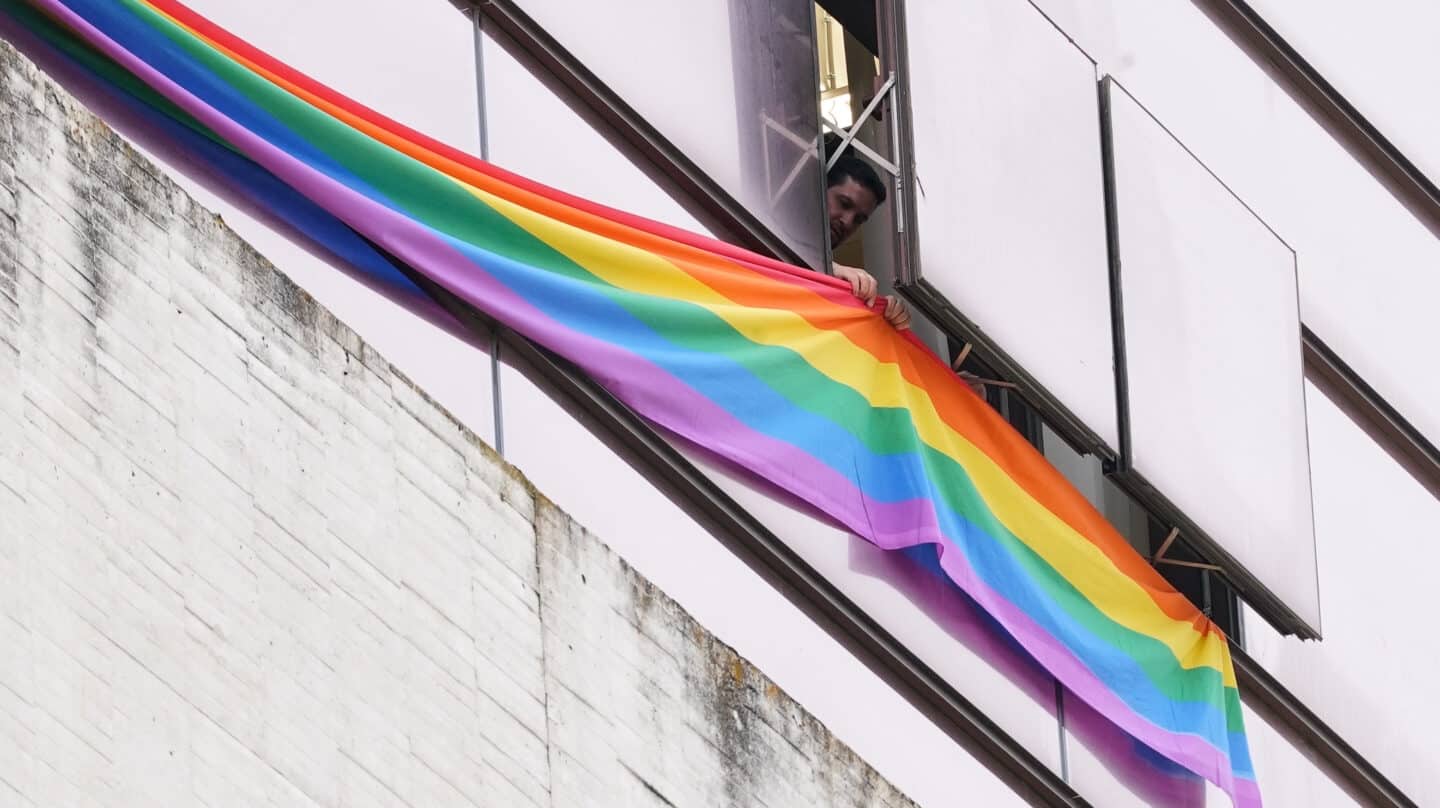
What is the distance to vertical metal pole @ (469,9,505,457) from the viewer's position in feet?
26.1

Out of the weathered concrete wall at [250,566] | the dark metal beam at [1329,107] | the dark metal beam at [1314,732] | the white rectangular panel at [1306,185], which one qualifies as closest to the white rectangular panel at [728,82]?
the white rectangular panel at [1306,185]

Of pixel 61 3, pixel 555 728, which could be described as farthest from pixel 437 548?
pixel 61 3

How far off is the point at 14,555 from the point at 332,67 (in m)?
2.63

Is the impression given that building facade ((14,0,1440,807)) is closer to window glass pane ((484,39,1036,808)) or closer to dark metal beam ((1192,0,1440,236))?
window glass pane ((484,39,1036,808))

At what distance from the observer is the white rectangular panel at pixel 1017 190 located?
8.99 metres

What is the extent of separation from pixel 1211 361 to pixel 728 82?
1818mm

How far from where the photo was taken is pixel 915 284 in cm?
884

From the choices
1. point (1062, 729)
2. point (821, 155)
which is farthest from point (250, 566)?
point (1062, 729)

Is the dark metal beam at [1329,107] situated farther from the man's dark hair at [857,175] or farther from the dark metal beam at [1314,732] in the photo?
the man's dark hair at [857,175]

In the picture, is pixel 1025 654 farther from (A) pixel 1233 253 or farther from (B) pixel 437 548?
(B) pixel 437 548

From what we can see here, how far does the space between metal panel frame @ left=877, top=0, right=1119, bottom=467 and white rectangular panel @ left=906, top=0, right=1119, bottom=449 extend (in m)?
0.02

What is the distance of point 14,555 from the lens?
5625 mm

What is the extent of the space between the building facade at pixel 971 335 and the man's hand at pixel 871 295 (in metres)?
0.11

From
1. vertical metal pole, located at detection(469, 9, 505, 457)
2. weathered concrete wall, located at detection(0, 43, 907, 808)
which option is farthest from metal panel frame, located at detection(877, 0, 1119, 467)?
weathered concrete wall, located at detection(0, 43, 907, 808)
